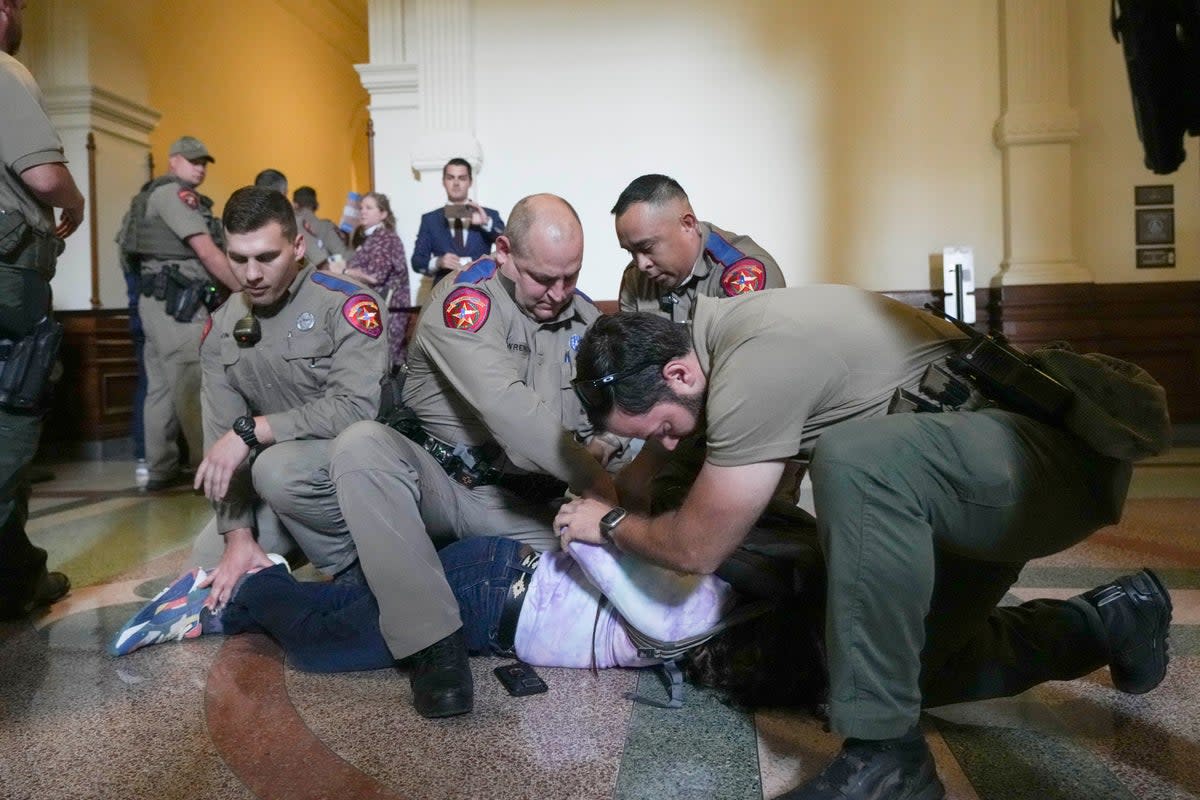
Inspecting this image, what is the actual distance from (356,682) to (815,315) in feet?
3.87

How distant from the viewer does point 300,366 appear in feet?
7.76

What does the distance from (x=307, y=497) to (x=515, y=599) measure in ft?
1.97

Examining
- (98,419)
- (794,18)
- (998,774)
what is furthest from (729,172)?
(998,774)

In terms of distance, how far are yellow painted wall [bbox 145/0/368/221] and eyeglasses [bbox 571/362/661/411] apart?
6.42m

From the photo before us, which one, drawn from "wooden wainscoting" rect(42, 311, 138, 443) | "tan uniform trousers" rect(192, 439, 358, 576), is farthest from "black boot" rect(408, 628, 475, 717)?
"wooden wainscoting" rect(42, 311, 138, 443)

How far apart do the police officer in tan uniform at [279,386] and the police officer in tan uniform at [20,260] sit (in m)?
0.39

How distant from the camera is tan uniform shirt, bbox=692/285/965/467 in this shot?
1295 mm

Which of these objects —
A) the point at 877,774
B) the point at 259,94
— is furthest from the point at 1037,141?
the point at 259,94

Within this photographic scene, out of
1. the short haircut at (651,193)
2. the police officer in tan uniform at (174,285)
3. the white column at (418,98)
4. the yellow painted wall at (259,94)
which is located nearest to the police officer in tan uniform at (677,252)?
the short haircut at (651,193)

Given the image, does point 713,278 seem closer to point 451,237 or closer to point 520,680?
point 520,680

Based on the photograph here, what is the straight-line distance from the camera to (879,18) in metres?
5.44

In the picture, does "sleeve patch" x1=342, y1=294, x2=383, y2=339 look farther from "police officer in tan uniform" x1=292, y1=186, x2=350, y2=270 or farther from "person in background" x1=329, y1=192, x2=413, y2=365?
"police officer in tan uniform" x1=292, y1=186, x2=350, y2=270

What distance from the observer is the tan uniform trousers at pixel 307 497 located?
7.13ft

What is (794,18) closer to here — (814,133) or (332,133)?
(814,133)
